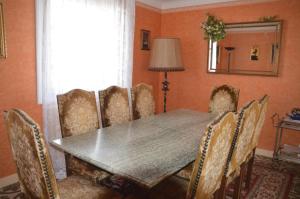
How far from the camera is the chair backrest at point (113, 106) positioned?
8.56 feet

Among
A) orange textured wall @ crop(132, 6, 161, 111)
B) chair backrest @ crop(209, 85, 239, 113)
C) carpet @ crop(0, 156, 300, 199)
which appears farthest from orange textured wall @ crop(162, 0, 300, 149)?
chair backrest @ crop(209, 85, 239, 113)

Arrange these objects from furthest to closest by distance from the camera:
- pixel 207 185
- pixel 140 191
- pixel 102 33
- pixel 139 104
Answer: pixel 102 33, pixel 139 104, pixel 140 191, pixel 207 185

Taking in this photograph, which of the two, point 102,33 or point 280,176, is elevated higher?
point 102,33

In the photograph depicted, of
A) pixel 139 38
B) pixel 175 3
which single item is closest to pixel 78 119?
pixel 139 38

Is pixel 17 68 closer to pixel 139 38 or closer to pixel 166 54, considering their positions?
pixel 166 54

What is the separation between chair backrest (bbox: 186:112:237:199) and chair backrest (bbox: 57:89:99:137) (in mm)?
1255

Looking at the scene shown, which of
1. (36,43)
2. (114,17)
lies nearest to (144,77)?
(114,17)

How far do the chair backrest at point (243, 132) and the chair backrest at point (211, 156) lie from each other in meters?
0.32

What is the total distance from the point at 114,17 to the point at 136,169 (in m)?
2.65

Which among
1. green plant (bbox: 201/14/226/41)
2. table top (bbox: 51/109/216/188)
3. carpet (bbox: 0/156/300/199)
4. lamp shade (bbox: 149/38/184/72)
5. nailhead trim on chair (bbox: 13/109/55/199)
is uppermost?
green plant (bbox: 201/14/226/41)

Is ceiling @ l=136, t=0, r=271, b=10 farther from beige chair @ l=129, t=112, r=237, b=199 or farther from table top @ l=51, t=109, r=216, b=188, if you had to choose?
beige chair @ l=129, t=112, r=237, b=199

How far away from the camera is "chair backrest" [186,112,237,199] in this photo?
4.17 feet

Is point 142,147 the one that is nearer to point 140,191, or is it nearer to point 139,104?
point 140,191

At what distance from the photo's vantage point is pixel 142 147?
5.97 ft
